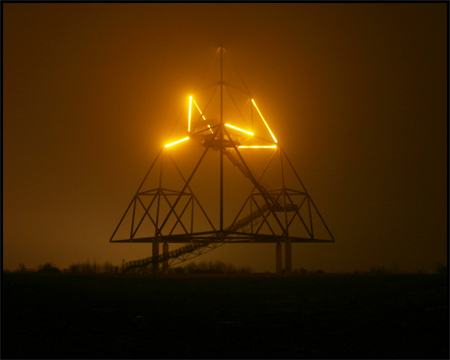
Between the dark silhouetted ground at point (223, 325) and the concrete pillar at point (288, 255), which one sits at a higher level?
the concrete pillar at point (288, 255)

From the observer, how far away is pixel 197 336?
873 centimetres

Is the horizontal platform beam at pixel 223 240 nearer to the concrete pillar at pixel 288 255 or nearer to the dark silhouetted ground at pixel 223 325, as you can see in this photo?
the concrete pillar at pixel 288 255

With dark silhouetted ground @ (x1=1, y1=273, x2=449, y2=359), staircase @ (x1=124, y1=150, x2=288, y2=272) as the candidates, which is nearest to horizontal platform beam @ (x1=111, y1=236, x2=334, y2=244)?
staircase @ (x1=124, y1=150, x2=288, y2=272)

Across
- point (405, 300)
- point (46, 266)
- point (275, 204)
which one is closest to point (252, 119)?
point (275, 204)

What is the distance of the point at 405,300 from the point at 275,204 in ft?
66.9

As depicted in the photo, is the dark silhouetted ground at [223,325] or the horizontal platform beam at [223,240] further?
the horizontal platform beam at [223,240]

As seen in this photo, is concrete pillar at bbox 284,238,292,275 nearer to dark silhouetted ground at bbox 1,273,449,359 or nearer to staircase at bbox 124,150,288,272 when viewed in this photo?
staircase at bbox 124,150,288,272

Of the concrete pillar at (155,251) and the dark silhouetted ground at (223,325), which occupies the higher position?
the concrete pillar at (155,251)

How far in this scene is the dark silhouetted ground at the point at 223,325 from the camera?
761 centimetres

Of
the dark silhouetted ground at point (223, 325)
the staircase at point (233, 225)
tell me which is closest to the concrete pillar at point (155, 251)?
the staircase at point (233, 225)

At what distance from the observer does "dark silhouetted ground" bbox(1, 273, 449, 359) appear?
25.0 ft

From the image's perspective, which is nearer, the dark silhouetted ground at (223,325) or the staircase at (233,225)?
the dark silhouetted ground at (223,325)

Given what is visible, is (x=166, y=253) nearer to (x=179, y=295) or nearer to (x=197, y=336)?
(x=179, y=295)

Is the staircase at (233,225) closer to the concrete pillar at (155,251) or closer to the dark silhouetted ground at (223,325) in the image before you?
the concrete pillar at (155,251)
